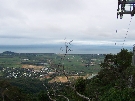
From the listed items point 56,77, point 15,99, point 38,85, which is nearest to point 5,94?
point 15,99

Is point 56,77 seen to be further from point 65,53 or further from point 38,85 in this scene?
point 38,85

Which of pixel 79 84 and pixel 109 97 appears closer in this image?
pixel 109 97

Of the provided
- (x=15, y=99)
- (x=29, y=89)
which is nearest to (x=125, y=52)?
(x=15, y=99)

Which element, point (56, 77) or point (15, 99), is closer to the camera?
point (56, 77)

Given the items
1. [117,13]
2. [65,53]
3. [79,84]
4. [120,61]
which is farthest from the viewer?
[120,61]

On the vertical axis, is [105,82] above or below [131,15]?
below

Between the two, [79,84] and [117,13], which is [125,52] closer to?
[79,84]

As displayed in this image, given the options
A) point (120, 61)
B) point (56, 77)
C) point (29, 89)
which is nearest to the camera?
point (56, 77)

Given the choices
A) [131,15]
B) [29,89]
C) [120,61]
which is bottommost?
[29,89]

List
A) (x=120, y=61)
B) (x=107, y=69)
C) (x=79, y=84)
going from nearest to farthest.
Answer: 1. (x=79, y=84)
2. (x=120, y=61)
3. (x=107, y=69)
